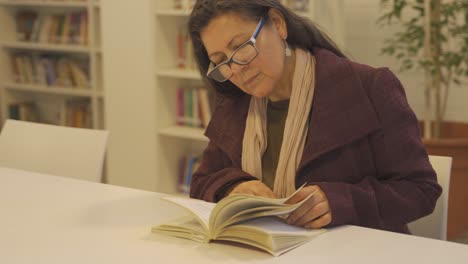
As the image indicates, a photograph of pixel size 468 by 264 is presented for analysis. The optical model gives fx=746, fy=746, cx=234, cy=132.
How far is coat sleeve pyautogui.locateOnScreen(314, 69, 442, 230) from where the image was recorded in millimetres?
1737

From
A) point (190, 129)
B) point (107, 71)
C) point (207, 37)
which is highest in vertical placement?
point (207, 37)

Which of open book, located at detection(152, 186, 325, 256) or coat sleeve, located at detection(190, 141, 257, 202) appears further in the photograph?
coat sleeve, located at detection(190, 141, 257, 202)

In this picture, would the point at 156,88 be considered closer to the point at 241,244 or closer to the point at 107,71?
the point at 107,71

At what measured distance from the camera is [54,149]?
8.27 feet

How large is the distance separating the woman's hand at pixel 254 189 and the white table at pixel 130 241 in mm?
169

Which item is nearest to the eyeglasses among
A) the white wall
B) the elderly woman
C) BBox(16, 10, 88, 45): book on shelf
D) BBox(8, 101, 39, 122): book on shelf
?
the elderly woman

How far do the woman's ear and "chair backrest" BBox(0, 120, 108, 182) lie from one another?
2.46 ft

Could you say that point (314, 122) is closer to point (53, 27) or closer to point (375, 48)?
point (375, 48)

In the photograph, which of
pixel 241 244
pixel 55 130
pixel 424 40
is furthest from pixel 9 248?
pixel 424 40

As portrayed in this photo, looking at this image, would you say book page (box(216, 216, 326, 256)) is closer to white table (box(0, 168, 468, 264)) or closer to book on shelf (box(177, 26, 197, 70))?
white table (box(0, 168, 468, 264))

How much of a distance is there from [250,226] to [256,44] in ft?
1.69

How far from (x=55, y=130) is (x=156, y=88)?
1619 millimetres

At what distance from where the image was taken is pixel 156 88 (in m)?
4.13

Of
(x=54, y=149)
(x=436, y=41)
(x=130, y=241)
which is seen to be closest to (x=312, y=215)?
(x=130, y=241)
